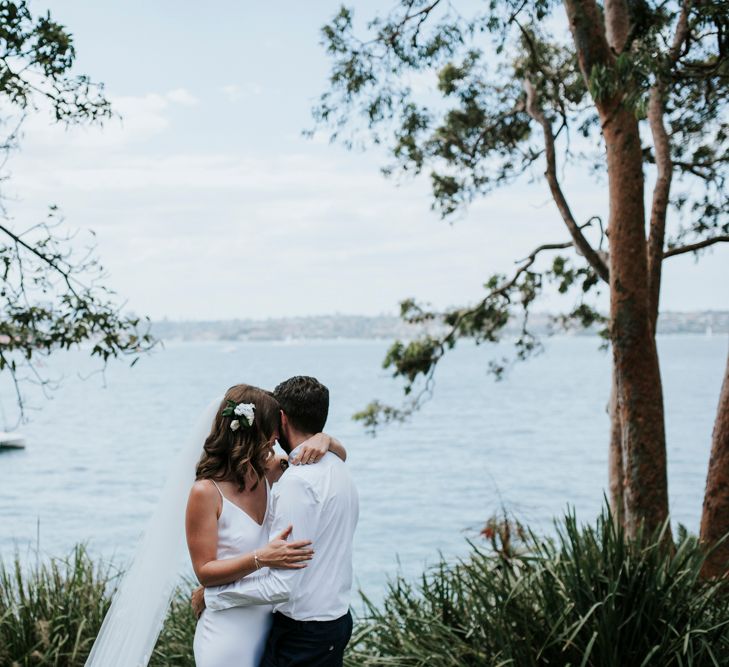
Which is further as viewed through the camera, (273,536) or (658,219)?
(658,219)

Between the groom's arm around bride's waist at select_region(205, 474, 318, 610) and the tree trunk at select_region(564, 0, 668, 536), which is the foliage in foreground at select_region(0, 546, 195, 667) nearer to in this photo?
the groom's arm around bride's waist at select_region(205, 474, 318, 610)

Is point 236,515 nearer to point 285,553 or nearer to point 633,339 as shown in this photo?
point 285,553

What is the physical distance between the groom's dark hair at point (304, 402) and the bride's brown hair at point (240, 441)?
7cm

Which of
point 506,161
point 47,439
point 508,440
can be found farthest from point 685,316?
point 506,161

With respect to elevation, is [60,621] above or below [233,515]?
below

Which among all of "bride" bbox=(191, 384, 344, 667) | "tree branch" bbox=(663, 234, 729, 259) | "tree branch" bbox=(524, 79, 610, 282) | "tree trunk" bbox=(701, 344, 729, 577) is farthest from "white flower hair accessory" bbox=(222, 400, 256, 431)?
"tree branch" bbox=(663, 234, 729, 259)

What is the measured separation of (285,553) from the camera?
312 cm

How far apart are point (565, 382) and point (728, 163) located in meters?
80.5

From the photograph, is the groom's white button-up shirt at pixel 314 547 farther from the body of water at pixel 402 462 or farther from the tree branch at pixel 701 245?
the tree branch at pixel 701 245

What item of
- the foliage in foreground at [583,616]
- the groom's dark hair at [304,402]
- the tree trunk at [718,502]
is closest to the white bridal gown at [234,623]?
the groom's dark hair at [304,402]

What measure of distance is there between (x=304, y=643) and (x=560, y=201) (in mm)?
6997

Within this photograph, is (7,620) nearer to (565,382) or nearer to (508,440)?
(508,440)

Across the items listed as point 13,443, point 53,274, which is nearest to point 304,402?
point 53,274

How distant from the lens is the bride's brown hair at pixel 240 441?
3336 millimetres
